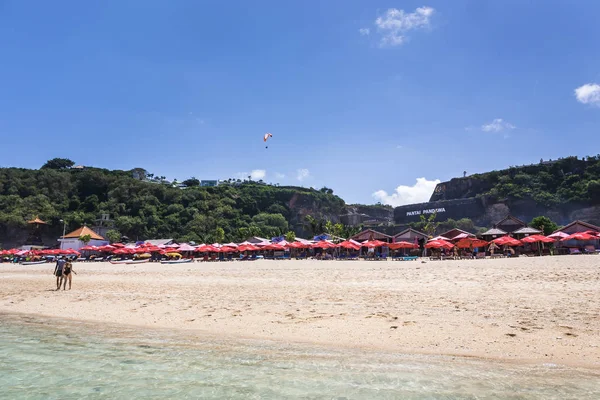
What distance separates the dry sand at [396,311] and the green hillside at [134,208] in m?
51.9

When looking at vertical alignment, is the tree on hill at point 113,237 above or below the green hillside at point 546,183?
below

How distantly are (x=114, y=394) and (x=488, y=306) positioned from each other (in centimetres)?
804

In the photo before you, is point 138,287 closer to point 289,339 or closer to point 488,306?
point 289,339

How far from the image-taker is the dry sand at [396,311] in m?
6.60

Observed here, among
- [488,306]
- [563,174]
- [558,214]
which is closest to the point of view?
[488,306]

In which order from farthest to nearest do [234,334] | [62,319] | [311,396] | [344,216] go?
1. [344,216]
2. [62,319]
3. [234,334]
4. [311,396]

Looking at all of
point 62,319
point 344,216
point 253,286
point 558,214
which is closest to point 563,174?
point 558,214

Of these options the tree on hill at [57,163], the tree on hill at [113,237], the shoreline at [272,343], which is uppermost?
the tree on hill at [57,163]

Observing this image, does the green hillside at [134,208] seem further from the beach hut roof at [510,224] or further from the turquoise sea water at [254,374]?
the turquoise sea water at [254,374]

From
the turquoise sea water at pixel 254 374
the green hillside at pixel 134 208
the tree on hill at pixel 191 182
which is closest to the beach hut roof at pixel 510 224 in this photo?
the green hillside at pixel 134 208

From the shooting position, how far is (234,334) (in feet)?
26.8

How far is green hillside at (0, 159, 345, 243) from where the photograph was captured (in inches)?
3100

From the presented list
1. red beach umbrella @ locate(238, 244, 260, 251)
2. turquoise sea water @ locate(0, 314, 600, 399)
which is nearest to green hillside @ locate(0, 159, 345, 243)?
red beach umbrella @ locate(238, 244, 260, 251)

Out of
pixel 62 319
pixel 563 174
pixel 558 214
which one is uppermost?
pixel 563 174
